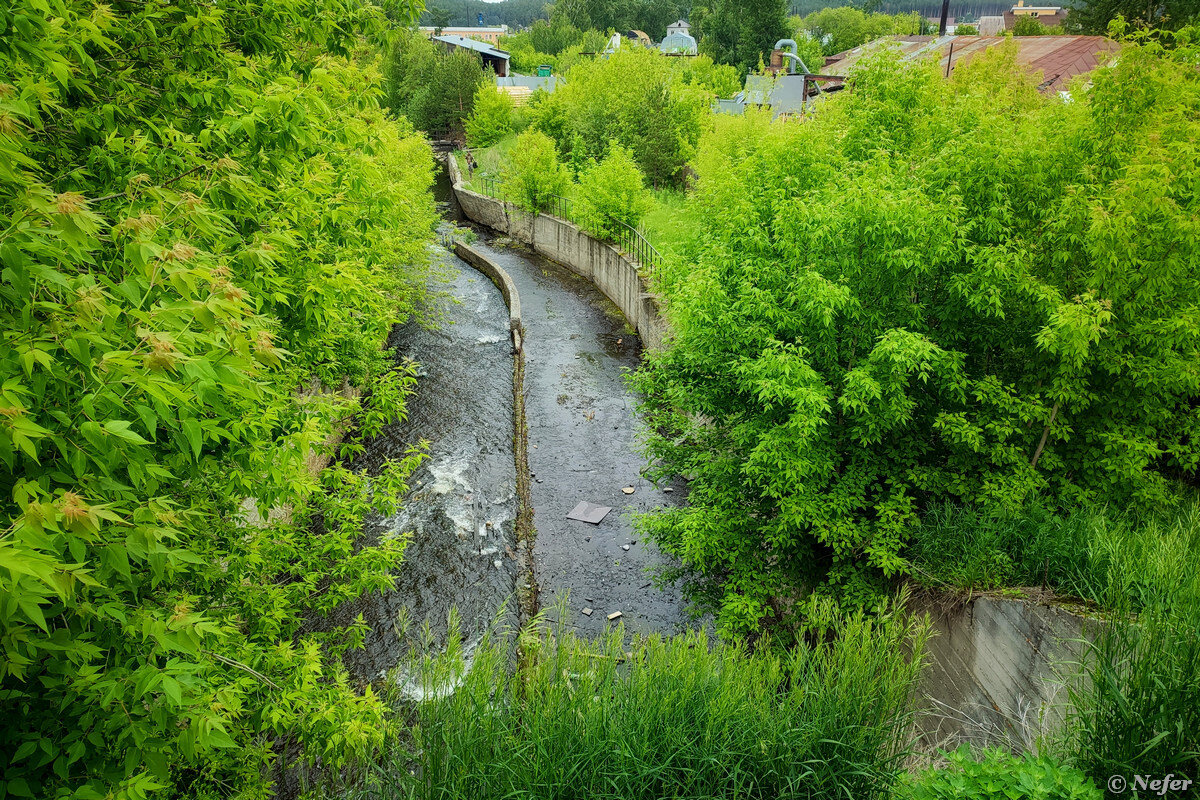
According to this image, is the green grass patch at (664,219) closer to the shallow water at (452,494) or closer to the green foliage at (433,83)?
the shallow water at (452,494)

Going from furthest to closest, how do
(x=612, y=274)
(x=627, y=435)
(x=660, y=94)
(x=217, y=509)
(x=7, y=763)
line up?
1. (x=660, y=94)
2. (x=612, y=274)
3. (x=627, y=435)
4. (x=217, y=509)
5. (x=7, y=763)

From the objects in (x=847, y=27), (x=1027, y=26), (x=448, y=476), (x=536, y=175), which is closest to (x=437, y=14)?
(x=448, y=476)

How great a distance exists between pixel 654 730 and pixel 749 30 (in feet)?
212

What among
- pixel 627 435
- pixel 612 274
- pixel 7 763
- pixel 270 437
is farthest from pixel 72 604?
pixel 612 274

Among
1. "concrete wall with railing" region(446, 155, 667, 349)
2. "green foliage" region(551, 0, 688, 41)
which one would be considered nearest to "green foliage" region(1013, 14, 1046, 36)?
"green foliage" region(551, 0, 688, 41)

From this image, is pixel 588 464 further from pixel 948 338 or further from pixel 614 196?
pixel 614 196

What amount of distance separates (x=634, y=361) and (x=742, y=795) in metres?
16.1

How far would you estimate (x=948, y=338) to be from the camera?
8320mm

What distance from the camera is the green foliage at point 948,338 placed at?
7.17 m

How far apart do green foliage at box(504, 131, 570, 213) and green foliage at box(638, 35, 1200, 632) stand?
2153cm

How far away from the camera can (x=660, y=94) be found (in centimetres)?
3028

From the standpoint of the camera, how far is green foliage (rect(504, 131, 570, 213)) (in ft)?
97.2

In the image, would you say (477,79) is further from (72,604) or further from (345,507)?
(72,604)

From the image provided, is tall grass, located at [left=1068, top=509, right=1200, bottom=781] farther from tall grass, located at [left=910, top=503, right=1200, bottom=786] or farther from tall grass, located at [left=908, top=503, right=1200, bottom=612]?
tall grass, located at [left=908, top=503, right=1200, bottom=612]
